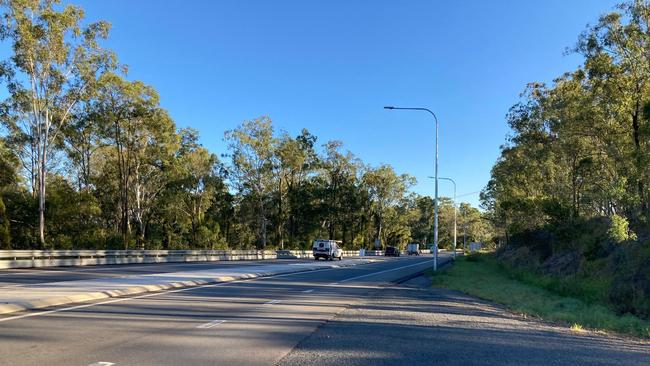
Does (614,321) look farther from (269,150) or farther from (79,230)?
(269,150)

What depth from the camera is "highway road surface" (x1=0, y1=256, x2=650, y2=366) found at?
7871 millimetres

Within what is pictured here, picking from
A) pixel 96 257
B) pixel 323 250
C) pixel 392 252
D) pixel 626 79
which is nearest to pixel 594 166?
Answer: pixel 626 79

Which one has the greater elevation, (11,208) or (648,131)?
(648,131)

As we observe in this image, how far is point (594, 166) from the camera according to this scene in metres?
41.9

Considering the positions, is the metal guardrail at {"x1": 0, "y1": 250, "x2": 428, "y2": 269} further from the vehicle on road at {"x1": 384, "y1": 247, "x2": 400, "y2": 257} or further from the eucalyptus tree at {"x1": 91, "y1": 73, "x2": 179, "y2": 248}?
the vehicle on road at {"x1": 384, "y1": 247, "x2": 400, "y2": 257}

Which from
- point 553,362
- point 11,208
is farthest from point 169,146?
point 553,362

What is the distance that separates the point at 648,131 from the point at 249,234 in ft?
213

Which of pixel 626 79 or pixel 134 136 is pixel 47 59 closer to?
pixel 134 136

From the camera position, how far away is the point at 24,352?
25.7 feet

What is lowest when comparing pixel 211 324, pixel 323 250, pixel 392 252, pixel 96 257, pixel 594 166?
pixel 392 252

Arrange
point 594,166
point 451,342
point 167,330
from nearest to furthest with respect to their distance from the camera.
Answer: point 451,342 → point 167,330 → point 594,166

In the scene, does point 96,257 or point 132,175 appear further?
point 132,175

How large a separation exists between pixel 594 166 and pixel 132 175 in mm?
44259

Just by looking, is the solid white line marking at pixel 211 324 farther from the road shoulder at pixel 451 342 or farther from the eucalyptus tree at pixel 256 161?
the eucalyptus tree at pixel 256 161
